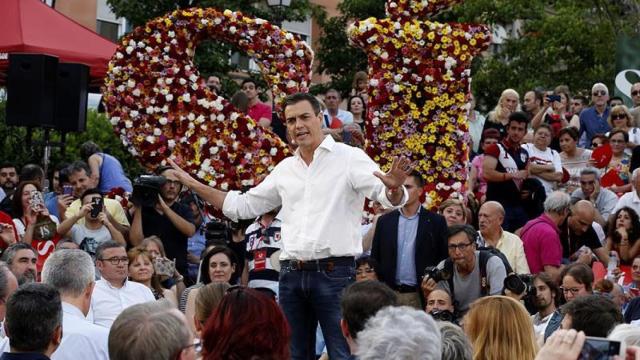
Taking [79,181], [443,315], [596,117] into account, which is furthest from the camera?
[596,117]

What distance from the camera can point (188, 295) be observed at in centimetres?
984

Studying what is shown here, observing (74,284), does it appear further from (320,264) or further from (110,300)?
(110,300)

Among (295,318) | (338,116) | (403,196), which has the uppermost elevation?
(338,116)

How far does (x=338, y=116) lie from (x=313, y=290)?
9.83 metres

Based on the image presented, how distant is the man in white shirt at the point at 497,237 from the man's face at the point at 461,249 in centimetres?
127

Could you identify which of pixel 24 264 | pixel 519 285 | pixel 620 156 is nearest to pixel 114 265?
pixel 24 264

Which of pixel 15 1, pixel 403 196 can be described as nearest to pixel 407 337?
pixel 403 196

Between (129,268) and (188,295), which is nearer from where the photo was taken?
(188,295)

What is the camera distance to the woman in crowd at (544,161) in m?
14.4

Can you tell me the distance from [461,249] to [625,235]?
271 cm

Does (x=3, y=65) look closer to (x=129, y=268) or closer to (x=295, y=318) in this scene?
(x=129, y=268)

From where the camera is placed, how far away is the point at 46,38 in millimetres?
17547

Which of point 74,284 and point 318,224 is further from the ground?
point 318,224

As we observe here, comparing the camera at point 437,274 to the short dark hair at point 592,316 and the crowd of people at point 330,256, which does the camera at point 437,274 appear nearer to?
the crowd of people at point 330,256
